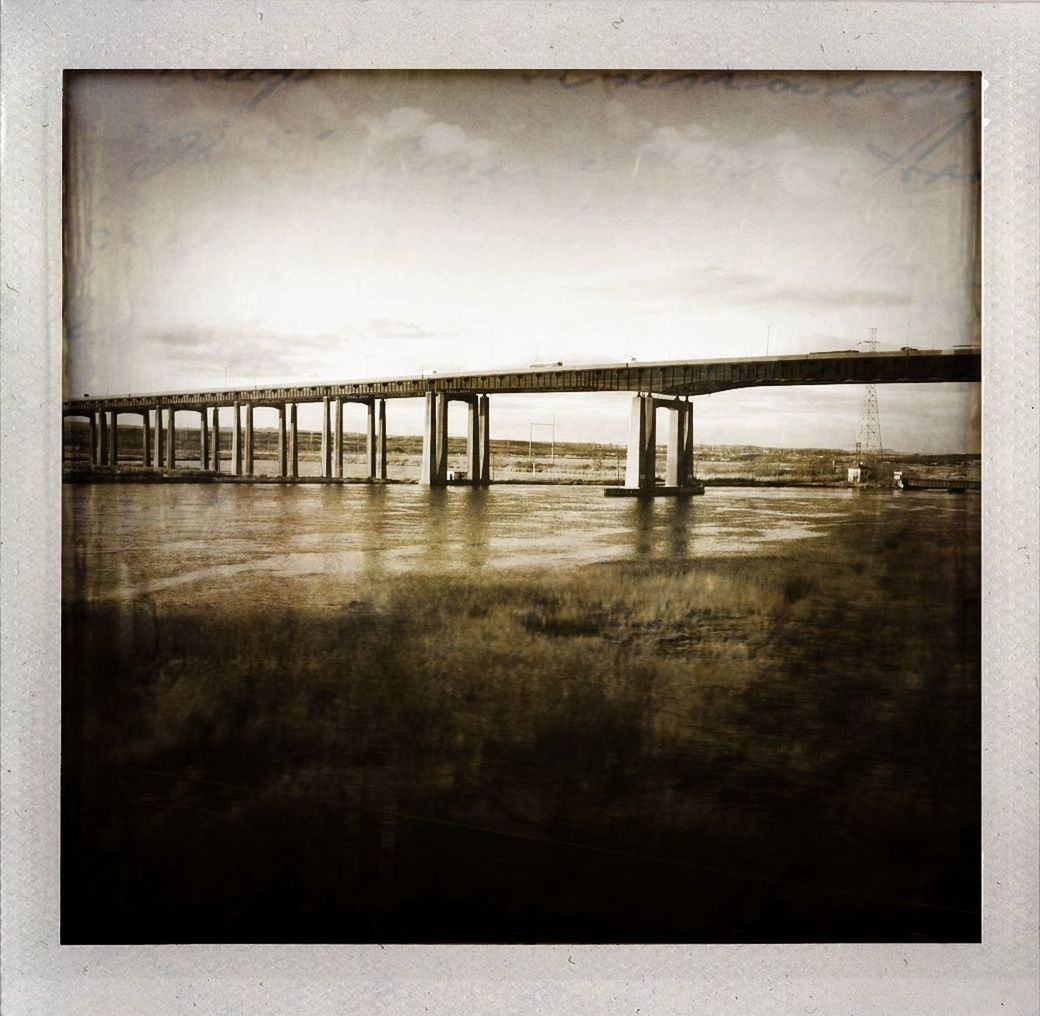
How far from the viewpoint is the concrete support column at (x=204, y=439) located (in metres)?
1.51

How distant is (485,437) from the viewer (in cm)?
153

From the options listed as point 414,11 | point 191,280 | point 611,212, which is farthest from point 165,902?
point 414,11

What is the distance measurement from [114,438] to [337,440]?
45cm

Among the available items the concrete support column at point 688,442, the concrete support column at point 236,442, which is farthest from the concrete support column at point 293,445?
the concrete support column at point 688,442

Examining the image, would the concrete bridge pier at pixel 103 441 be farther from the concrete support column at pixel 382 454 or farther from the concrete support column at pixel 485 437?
the concrete support column at pixel 485 437

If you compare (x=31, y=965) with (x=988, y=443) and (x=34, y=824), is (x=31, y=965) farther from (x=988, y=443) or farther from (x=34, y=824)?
(x=988, y=443)

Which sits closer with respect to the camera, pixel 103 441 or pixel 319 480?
→ pixel 103 441

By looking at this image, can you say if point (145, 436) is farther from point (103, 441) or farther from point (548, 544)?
point (548, 544)

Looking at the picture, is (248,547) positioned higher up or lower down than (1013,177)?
lower down

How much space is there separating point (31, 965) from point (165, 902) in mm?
286

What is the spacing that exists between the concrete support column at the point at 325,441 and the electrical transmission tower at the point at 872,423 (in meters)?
1.15

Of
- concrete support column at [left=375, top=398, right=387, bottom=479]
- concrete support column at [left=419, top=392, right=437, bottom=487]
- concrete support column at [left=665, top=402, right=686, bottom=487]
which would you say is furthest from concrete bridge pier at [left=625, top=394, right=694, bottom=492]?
concrete support column at [left=375, top=398, right=387, bottom=479]

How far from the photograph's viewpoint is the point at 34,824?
1447 millimetres

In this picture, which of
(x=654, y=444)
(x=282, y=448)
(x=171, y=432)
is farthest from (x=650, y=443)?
(x=171, y=432)
